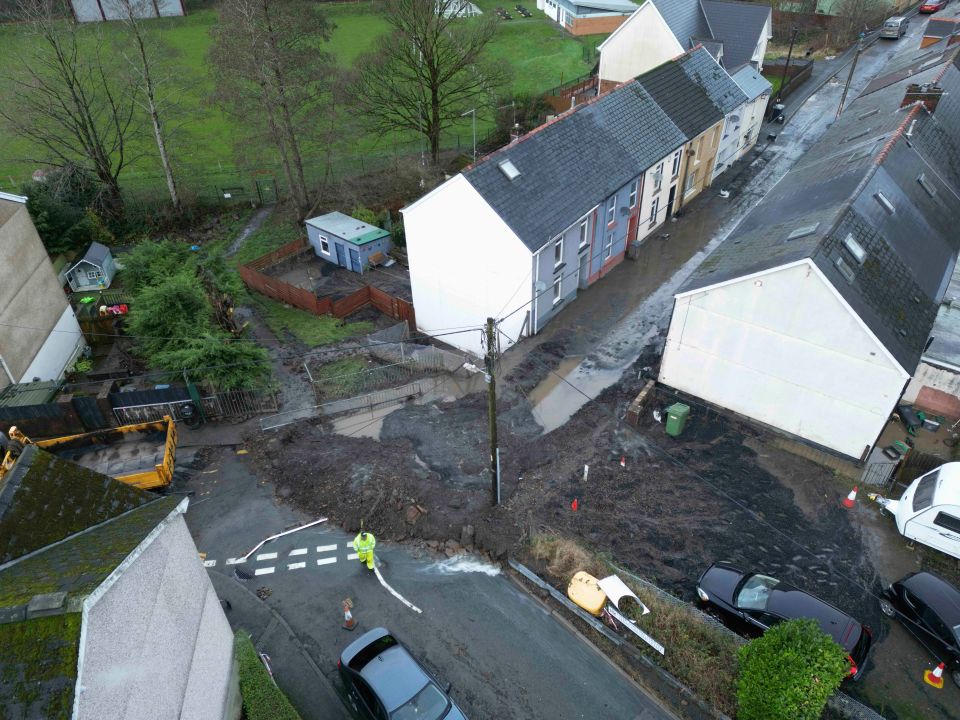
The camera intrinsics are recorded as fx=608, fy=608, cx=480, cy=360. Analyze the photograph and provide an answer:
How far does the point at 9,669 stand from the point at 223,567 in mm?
9531

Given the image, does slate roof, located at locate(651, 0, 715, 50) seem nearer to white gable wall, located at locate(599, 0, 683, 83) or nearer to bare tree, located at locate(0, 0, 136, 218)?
white gable wall, located at locate(599, 0, 683, 83)

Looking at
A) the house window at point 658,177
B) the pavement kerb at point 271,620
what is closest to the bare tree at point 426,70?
the house window at point 658,177

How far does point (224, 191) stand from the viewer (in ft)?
126

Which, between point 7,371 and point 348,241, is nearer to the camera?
point 7,371

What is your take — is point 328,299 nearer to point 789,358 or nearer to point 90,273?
point 90,273

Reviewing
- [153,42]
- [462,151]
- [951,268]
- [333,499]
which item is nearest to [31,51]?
[153,42]

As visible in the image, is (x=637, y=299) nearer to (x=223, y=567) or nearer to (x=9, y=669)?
(x=223, y=567)

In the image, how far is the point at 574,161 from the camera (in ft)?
86.7

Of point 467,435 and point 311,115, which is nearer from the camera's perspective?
point 467,435

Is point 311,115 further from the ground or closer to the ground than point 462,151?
further from the ground

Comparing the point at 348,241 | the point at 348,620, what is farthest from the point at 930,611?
the point at 348,241

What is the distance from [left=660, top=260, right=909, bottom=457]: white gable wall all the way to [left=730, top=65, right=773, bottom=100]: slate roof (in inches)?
944

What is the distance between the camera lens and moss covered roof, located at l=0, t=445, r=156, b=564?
913 cm

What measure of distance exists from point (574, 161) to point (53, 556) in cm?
2336
